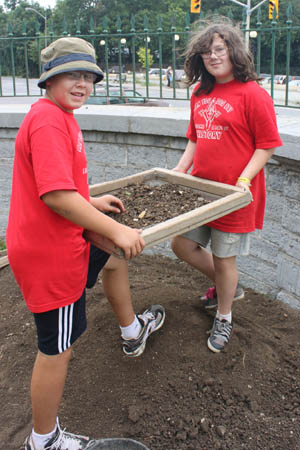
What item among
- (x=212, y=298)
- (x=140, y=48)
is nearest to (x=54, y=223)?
(x=212, y=298)

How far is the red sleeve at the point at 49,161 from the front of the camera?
1.56m

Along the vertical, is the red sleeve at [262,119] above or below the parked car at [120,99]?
below

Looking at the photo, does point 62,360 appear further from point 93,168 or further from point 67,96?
point 93,168

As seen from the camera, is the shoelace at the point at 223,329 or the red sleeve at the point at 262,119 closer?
the red sleeve at the point at 262,119

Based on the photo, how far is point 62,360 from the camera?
Answer: 1857 mm

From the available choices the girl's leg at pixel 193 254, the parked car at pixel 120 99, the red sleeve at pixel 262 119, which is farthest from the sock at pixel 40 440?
the parked car at pixel 120 99

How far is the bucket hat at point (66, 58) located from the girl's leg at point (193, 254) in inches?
54.0

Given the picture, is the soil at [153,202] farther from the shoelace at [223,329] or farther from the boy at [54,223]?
the shoelace at [223,329]

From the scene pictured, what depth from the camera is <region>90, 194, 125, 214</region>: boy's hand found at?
2.17 meters

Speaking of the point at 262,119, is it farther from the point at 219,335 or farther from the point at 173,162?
the point at 173,162

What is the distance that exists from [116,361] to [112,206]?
95 cm

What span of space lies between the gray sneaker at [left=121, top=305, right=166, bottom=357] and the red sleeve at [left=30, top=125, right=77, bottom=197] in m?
1.23

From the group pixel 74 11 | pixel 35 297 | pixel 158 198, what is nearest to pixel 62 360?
pixel 35 297

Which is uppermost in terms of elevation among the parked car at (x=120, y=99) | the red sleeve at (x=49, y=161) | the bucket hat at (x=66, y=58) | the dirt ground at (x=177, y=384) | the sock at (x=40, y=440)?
the bucket hat at (x=66, y=58)
